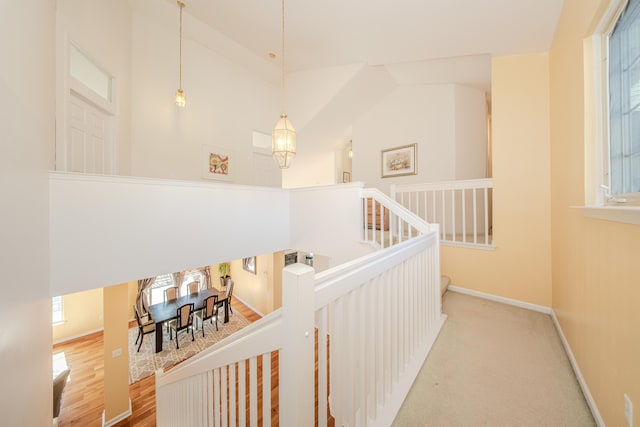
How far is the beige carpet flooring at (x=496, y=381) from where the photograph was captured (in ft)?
4.00

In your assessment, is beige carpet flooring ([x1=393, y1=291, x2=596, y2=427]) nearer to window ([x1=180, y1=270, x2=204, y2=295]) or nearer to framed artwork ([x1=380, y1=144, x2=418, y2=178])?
framed artwork ([x1=380, y1=144, x2=418, y2=178])

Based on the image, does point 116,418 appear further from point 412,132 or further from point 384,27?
Result: point 412,132

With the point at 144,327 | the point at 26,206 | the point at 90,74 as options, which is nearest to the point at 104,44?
the point at 90,74

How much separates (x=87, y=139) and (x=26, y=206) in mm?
1448

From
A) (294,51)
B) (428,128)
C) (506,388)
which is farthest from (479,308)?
Answer: (294,51)

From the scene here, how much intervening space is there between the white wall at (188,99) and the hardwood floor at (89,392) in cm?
365

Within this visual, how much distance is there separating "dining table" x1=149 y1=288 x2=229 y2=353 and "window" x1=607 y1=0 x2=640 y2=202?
6.67 meters

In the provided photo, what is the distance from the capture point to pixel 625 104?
1207 millimetres

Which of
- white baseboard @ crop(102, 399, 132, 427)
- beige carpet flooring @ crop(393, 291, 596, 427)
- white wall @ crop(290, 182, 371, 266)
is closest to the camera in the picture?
beige carpet flooring @ crop(393, 291, 596, 427)

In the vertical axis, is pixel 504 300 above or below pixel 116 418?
above


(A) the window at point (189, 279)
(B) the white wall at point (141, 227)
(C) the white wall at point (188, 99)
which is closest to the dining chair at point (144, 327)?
(A) the window at point (189, 279)

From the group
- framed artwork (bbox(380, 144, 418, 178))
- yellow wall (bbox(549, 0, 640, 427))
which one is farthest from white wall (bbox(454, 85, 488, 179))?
yellow wall (bbox(549, 0, 640, 427))

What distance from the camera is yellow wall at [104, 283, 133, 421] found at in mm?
3178

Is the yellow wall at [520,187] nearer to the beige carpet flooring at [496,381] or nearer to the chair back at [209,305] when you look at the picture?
the beige carpet flooring at [496,381]
